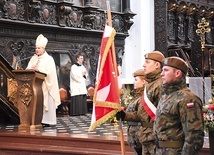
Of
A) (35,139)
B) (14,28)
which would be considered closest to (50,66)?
(35,139)

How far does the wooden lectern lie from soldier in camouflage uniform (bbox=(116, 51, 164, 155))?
15.8 feet

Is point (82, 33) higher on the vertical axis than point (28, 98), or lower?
higher

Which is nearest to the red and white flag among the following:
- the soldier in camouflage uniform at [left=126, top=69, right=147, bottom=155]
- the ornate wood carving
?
the soldier in camouflage uniform at [left=126, top=69, right=147, bottom=155]

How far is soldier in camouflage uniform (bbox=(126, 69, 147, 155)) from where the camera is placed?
5059 mm

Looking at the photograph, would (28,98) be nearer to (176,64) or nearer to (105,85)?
(105,85)

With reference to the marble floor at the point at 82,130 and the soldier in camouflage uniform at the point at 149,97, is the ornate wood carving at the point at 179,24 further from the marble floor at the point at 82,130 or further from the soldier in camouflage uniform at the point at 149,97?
the soldier in camouflage uniform at the point at 149,97

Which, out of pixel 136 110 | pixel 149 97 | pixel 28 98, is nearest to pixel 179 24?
pixel 28 98

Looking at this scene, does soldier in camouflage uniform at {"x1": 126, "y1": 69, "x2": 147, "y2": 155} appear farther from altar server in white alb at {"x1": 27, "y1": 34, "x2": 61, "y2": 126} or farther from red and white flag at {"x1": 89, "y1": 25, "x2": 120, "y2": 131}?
altar server in white alb at {"x1": 27, "y1": 34, "x2": 61, "y2": 126}

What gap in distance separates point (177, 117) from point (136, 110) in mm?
1035

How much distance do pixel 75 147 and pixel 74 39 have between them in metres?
8.66

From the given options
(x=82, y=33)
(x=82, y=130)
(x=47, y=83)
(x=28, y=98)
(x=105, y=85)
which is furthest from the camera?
(x=82, y=33)

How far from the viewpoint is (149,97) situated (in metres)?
4.79

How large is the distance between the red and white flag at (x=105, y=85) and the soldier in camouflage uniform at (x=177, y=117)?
90 centimetres

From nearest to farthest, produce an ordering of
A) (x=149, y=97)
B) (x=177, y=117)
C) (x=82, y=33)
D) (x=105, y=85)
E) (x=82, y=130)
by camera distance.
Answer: (x=177, y=117) < (x=149, y=97) < (x=105, y=85) < (x=82, y=130) < (x=82, y=33)
